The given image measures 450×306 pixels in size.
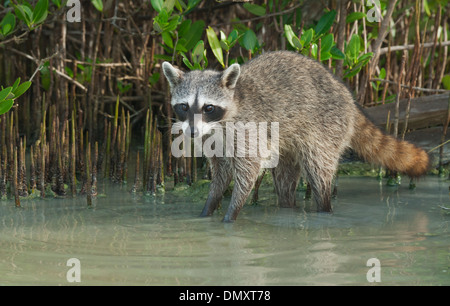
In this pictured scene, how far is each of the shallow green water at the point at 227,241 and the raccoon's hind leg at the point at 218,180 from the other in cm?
16

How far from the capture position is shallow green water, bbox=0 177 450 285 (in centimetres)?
351

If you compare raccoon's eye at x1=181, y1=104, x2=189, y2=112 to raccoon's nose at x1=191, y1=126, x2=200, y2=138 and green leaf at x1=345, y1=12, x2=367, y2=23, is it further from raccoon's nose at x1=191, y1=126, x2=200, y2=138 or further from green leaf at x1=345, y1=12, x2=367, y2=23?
green leaf at x1=345, y1=12, x2=367, y2=23

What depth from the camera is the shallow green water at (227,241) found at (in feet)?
11.5

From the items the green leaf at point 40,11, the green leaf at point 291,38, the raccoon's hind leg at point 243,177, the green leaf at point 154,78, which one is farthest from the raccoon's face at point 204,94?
the green leaf at point 154,78

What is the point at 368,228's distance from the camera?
4562 mm

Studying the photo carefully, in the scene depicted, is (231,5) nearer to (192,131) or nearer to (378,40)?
(378,40)

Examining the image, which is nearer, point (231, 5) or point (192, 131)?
point (192, 131)

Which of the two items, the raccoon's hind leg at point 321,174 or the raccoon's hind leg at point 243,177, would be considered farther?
the raccoon's hind leg at point 321,174

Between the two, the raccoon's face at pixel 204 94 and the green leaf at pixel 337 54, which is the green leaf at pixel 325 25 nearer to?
the green leaf at pixel 337 54

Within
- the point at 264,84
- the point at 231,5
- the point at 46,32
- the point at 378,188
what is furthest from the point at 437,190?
the point at 46,32

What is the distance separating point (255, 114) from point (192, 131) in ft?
2.24

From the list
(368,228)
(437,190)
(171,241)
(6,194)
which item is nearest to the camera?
(171,241)

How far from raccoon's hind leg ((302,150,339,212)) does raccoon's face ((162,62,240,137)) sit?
80cm

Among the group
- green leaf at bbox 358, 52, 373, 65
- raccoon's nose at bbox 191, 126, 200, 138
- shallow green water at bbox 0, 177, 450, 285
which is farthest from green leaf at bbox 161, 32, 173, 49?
green leaf at bbox 358, 52, 373, 65
